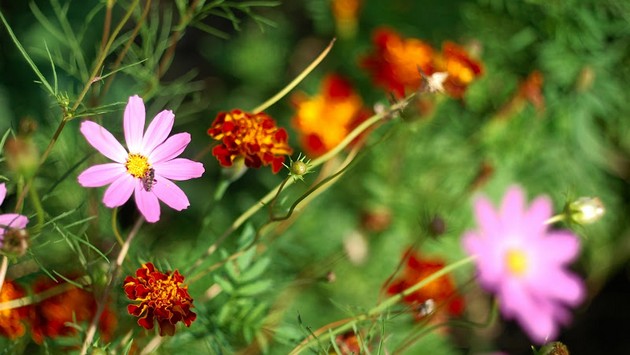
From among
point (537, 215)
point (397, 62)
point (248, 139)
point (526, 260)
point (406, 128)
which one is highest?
point (248, 139)

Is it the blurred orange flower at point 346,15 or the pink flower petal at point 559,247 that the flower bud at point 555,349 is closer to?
the pink flower petal at point 559,247

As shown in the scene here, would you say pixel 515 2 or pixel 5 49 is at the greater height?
pixel 5 49

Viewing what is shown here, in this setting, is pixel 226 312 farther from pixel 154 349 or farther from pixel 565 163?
pixel 565 163

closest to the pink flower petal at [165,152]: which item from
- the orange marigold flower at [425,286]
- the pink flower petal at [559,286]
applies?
the orange marigold flower at [425,286]

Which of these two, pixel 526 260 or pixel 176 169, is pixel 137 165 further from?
pixel 526 260

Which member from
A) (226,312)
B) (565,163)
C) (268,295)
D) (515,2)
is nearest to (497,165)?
(565,163)


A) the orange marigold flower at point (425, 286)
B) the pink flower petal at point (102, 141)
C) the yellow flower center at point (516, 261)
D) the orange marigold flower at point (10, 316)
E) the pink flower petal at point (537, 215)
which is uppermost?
the pink flower petal at point (102, 141)

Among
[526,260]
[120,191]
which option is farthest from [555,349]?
[526,260]
